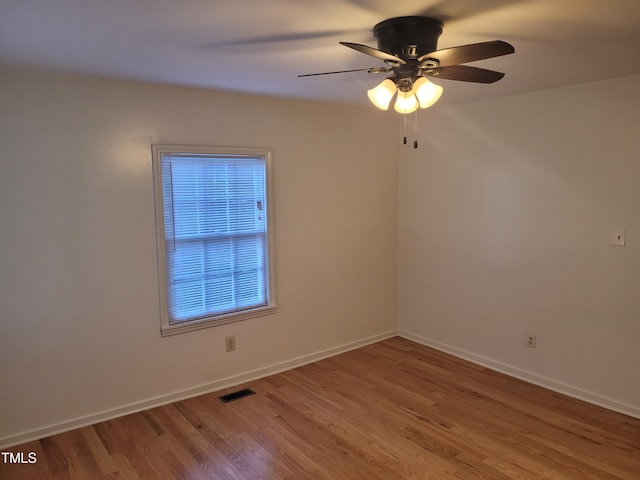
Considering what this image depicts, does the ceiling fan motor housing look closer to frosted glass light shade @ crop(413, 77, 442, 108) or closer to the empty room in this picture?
→ the empty room

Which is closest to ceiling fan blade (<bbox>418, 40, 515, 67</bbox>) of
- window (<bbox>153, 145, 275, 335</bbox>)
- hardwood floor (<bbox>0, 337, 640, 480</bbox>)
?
window (<bbox>153, 145, 275, 335</bbox>)

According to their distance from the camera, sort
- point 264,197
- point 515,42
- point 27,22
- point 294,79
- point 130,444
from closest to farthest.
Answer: point 27,22
point 515,42
point 130,444
point 294,79
point 264,197

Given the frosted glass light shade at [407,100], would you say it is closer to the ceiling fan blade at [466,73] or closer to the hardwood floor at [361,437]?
the ceiling fan blade at [466,73]

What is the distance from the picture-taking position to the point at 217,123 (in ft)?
10.9

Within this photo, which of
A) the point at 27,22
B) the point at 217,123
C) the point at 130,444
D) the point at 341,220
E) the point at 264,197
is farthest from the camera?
the point at 341,220

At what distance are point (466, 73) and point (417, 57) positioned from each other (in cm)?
28

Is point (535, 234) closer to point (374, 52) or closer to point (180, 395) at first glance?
point (374, 52)

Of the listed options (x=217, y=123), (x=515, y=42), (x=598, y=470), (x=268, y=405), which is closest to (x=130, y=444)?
(x=268, y=405)

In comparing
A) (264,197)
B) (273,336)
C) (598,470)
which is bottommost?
(598,470)

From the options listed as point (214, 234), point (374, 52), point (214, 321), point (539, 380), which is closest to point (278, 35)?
point (374, 52)

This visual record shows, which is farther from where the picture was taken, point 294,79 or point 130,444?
point 294,79

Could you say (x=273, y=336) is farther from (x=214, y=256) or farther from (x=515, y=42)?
(x=515, y=42)

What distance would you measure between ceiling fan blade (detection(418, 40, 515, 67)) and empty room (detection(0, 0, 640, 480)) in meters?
0.02

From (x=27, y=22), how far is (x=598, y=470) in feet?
Answer: 11.4
